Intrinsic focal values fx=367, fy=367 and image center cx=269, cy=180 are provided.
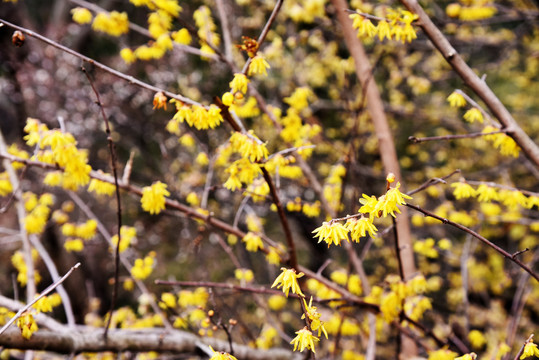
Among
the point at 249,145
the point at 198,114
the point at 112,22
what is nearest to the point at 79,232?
the point at 112,22

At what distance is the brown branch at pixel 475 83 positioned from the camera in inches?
84.2

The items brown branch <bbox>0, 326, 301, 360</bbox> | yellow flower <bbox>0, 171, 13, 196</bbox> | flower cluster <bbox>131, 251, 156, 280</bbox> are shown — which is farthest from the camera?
flower cluster <bbox>131, 251, 156, 280</bbox>

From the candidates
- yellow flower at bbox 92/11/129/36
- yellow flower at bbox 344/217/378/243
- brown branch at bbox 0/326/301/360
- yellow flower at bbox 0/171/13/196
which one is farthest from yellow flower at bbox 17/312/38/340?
yellow flower at bbox 92/11/129/36

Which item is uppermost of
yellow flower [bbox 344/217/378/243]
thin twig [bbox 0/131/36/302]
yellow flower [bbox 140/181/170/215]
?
yellow flower [bbox 344/217/378/243]

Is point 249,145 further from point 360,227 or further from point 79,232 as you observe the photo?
point 79,232

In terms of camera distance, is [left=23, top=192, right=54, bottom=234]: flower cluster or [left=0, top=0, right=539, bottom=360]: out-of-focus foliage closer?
[left=23, top=192, right=54, bottom=234]: flower cluster

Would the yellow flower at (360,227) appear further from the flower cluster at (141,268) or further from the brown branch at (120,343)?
the flower cluster at (141,268)

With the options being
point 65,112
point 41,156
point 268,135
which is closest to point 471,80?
point 41,156

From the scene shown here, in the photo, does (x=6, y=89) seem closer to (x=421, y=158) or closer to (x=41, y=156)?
(x=41, y=156)

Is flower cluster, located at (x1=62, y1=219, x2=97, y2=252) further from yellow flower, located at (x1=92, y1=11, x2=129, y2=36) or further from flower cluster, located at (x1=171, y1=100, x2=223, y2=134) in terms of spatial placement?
flower cluster, located at (x1=171, y1=100, x2=223, y2=134)

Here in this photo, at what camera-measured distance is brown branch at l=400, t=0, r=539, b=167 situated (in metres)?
2.14

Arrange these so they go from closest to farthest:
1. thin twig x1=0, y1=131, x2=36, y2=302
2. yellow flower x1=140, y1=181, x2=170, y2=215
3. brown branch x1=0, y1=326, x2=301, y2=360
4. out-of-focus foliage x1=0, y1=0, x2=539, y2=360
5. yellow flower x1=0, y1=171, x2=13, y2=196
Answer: brown branch x1=0, y1=326, x2=301, y2=360, yellow flower x1=140, y1=181, x2=170, y2=215, thin twig x1=0, y1=131, x2=36, y2=302, yellow flower x1=0, y1=171, x2=13, y2=196, out-of-focus foliage x1=0, y1=0, x2=539, y2=360

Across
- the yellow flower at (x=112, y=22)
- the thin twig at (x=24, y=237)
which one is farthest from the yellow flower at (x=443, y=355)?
the yellow flower at (x=112, y=22)

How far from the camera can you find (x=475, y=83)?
7.22 feet
